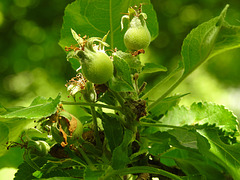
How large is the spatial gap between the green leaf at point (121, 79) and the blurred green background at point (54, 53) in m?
→ 1.47

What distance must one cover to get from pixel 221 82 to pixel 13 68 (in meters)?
1.29

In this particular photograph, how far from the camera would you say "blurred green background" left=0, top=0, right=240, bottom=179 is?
209 centimetres

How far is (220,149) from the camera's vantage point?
54 cm

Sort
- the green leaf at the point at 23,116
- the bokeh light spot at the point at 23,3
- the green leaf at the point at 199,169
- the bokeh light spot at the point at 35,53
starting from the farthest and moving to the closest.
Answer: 1. the bokeh light spot at the point at 23,3
2. the bokeh light spot at the point at 35,53
3. the green leaf at the point at 199,169
4. the green leaf at the point at 23,116

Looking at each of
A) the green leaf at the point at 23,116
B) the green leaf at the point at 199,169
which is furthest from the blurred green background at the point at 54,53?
the green leaf at the point at 23,116

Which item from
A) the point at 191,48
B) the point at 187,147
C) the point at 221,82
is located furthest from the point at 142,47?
the point at 221,82

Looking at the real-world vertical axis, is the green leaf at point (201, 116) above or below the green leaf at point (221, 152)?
above

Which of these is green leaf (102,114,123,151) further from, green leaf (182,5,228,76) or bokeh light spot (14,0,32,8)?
bokeh light spot (14,0,32,8)

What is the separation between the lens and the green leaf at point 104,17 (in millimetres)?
644

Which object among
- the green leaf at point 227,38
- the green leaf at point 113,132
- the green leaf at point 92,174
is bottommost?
the green leaf at point 92,174

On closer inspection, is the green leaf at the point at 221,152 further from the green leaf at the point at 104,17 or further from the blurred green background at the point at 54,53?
the blurred green background at the point at 54,53

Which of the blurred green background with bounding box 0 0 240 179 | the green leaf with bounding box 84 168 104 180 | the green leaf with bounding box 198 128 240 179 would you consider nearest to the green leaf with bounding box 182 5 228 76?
the green leaf with bounding box 198 128 240 179

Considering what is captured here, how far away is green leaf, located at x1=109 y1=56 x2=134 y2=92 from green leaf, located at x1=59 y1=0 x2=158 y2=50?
0.18 m

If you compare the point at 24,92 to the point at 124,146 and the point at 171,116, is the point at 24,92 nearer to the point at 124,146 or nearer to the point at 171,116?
the point at 171,116
